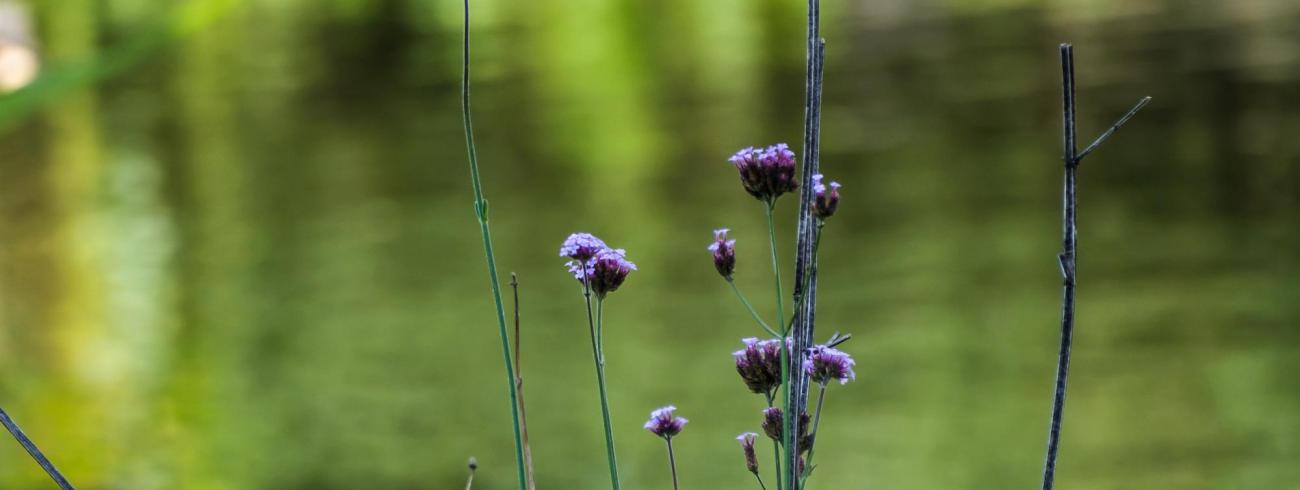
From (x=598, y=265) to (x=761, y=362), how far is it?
0.11 metres

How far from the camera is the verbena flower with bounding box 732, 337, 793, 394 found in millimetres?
579

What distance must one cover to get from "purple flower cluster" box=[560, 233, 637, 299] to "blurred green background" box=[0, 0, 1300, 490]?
1.11 feet

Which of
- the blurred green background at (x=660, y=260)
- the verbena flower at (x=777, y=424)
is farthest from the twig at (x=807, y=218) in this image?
the blurred green background at (x=660, y=260)

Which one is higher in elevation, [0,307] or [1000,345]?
[0,307]

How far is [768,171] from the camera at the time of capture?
0.58 metres

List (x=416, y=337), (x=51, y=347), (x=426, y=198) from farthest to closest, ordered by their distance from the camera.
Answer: (x=426, y=198) < (x=51, y=347) < (x=416, y=337)

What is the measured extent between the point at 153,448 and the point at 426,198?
215cm

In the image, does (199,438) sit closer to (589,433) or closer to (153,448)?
(153,448)

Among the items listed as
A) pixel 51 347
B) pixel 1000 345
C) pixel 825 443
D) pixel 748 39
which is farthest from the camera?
pixel 748 39

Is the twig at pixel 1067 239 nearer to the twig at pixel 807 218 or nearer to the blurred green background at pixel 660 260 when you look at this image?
the twig at pixel 807 218

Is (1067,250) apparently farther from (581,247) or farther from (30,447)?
(30,447)

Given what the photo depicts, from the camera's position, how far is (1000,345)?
321 centimetres

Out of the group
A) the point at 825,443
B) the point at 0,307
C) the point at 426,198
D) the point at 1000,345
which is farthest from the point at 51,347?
the point at 1000,345

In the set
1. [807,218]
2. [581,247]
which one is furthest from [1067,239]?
[581,247]
